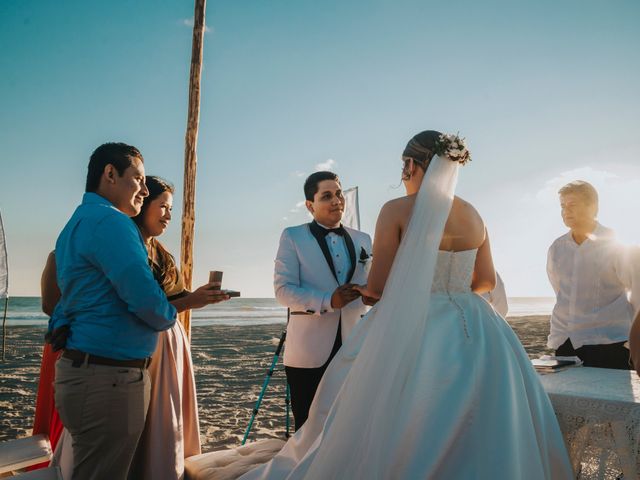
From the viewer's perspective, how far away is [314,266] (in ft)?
12.6

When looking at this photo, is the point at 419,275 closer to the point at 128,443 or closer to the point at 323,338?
the point at 323,338

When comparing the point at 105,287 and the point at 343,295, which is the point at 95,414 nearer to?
the point at 105,287

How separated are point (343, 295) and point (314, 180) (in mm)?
1103

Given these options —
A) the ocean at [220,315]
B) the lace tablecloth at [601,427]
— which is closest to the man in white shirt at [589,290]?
the lace tablecloth at [601,427]

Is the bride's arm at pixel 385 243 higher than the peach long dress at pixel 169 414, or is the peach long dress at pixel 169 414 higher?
the bride's arm at pixel 385 243

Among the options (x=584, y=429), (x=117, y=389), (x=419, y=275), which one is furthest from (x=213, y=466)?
(x=584, y=429)

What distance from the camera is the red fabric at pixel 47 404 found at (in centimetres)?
363

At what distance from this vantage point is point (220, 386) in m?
8.91

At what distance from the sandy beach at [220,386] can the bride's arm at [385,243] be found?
3660 mm

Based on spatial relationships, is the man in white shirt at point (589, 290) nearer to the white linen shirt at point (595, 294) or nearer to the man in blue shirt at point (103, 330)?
the white linen shirt at point (595, 294)

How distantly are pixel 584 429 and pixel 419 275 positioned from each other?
112 centimetres

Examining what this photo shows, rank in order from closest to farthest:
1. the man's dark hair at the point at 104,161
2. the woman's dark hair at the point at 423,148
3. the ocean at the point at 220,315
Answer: the man's dark hair at the point at 104,161 → the woman's dark hair at the point at 423,148 → the ocean at the point at 220,315

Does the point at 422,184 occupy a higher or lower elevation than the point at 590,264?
higher

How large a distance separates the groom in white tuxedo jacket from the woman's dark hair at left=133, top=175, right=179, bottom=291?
86cm
